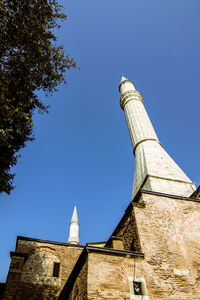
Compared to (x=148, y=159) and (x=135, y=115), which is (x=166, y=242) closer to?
(x=148, y=159)

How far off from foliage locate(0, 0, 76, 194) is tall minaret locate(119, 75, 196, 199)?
6.90 meters

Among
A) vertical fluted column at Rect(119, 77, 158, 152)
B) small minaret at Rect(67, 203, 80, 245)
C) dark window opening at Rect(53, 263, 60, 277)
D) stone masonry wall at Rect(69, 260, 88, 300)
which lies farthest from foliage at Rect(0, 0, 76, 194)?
small minaret at Rect(67, 203, 80, 245)

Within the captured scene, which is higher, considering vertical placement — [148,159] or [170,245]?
[148,159]

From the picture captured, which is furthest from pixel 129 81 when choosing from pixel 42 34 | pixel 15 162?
pixel 15 162

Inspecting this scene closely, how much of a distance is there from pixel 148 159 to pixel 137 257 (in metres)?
8.09

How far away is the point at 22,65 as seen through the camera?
7.32 meters

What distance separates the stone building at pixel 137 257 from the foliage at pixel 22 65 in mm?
3886

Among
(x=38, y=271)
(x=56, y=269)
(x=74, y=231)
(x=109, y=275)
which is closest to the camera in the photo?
(x=109, y=275)

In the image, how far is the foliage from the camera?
6.67m

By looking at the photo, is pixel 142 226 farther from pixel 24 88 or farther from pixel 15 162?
pixel 24 88

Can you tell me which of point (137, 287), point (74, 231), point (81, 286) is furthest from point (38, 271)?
point (74, 231)

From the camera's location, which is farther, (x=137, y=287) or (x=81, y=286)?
(x=81, y=286)

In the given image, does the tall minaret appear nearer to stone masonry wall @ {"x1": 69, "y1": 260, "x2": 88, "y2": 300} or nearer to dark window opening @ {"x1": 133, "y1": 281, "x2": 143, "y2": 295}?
dark window opening @ {"x1": 133, "y1": 281, "x2": 143, "y2": 295}

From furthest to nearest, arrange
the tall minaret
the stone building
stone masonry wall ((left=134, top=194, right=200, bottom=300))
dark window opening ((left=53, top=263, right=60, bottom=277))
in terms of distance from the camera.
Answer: the tall minaret < dark window opening ((left=53, top=263, right=60, bottom=277)) < stone masonry wall ((left=134, top=194, right=200, bottom=300)) < the stone building
